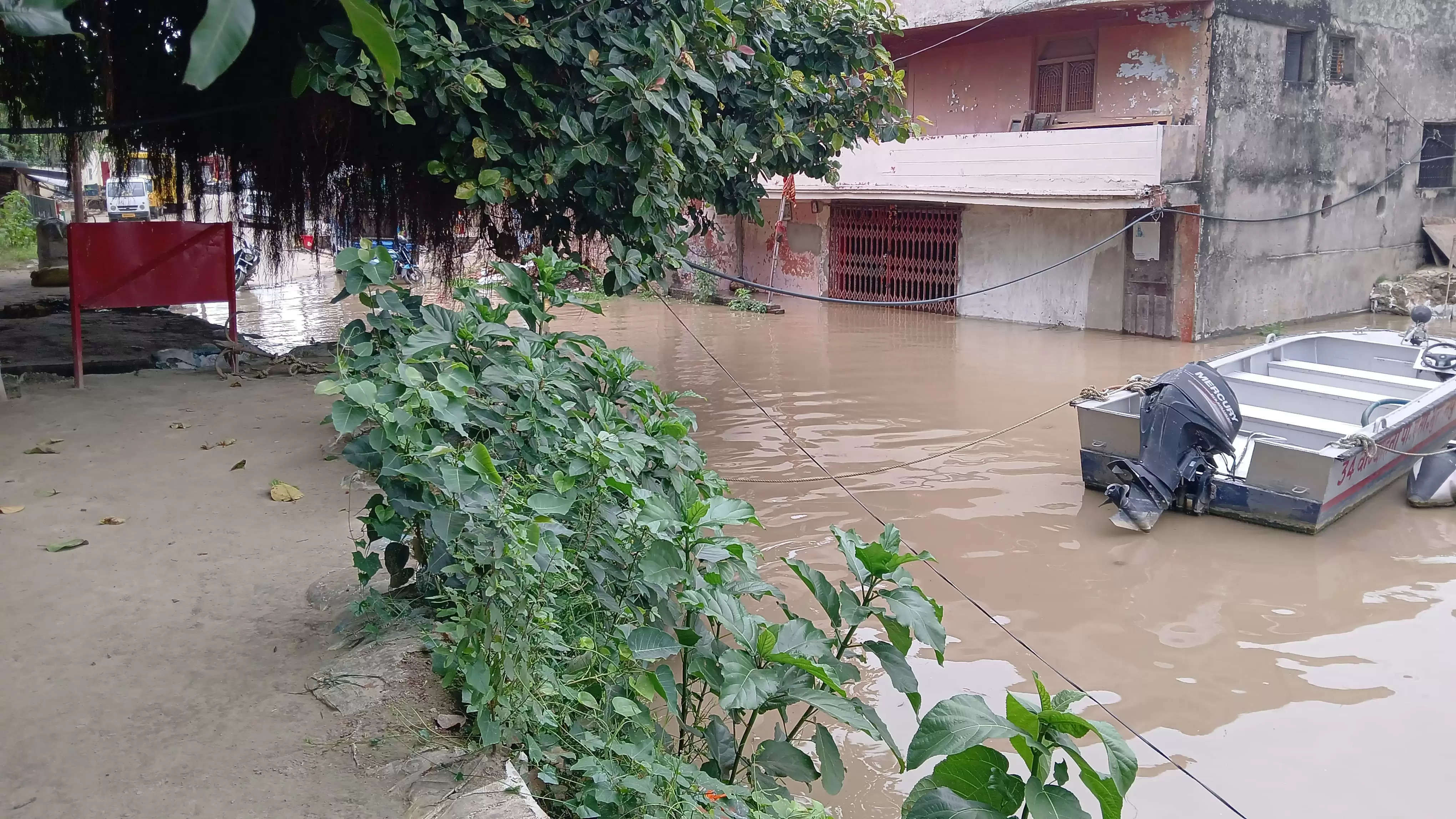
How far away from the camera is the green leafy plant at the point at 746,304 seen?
17141 mm

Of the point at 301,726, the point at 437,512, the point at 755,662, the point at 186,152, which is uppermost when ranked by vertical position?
the point at 186,152

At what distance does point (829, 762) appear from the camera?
2.79 metres

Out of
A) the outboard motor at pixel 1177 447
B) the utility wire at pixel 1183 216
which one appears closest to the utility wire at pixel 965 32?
the utility wire at pixel 1183 216

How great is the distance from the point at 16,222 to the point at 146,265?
20448 millimetres

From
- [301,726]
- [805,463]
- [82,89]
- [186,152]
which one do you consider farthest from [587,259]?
[301,726]

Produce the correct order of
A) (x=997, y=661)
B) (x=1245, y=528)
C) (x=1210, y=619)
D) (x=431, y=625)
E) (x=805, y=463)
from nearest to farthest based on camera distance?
(x=431, y=625)
(x=997, y=661)
(x=1210, y=619)
(x=1245, y=528)
(x=805, y=463)

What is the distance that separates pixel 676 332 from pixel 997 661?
1052 cm

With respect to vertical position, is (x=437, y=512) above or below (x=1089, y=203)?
below

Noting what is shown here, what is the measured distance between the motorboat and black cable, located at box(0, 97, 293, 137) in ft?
19.2

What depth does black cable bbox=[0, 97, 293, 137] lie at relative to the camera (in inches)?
258

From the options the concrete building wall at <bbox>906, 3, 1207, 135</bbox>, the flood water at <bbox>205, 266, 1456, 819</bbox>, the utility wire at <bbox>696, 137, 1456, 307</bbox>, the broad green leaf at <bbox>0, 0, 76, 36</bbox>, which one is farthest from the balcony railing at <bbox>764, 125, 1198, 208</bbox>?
the broad green leaf at <bbox>0, 0, 76, 36</bbox>

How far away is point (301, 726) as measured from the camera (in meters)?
2.95

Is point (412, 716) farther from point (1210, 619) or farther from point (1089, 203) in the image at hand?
point (1089, 203)

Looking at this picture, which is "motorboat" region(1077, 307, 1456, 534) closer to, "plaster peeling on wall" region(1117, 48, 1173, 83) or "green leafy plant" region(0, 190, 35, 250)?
"plaster peeling on wall" region(1117, 48, 1173, 83)
